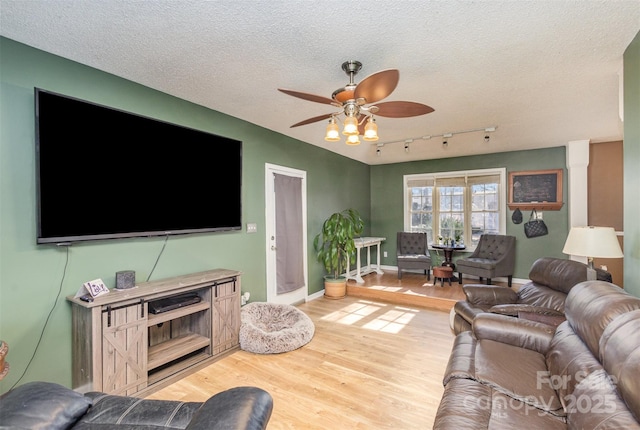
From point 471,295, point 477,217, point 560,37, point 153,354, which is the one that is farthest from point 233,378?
point 477,217

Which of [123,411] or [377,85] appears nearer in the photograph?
[123,411]

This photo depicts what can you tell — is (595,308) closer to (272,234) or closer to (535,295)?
(535,295)

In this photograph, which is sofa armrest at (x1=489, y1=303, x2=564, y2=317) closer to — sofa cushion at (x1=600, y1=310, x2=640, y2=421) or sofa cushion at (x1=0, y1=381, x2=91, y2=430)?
sofa cushion at (x1=600, y1=310, x2=640, y2=421)

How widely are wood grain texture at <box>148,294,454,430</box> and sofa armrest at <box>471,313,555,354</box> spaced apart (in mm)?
619

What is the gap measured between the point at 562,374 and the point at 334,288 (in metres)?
3.50

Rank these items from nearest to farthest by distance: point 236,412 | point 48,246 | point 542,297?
point 236,412, point 48,246, point 542,297

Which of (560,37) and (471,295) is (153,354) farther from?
(560,37)

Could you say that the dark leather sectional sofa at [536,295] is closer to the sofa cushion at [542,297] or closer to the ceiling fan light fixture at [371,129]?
the sofa cushion at [542,297]

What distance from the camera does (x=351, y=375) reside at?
8.38ft

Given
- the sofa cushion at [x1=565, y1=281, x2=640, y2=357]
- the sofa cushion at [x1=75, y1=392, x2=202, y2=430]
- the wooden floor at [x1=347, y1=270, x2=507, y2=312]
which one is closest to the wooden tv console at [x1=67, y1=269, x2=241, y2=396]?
the sofa cushion at [x1=75, y1=392, x2=202, y2=430]

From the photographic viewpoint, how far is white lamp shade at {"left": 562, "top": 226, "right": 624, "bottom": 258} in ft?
7.57

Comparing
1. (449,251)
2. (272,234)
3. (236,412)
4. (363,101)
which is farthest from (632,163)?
(449,251)

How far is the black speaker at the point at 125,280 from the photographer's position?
2359 mm

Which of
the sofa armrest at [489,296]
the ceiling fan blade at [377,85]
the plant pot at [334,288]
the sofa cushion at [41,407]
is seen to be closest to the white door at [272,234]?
the plant pot at [334,288]
